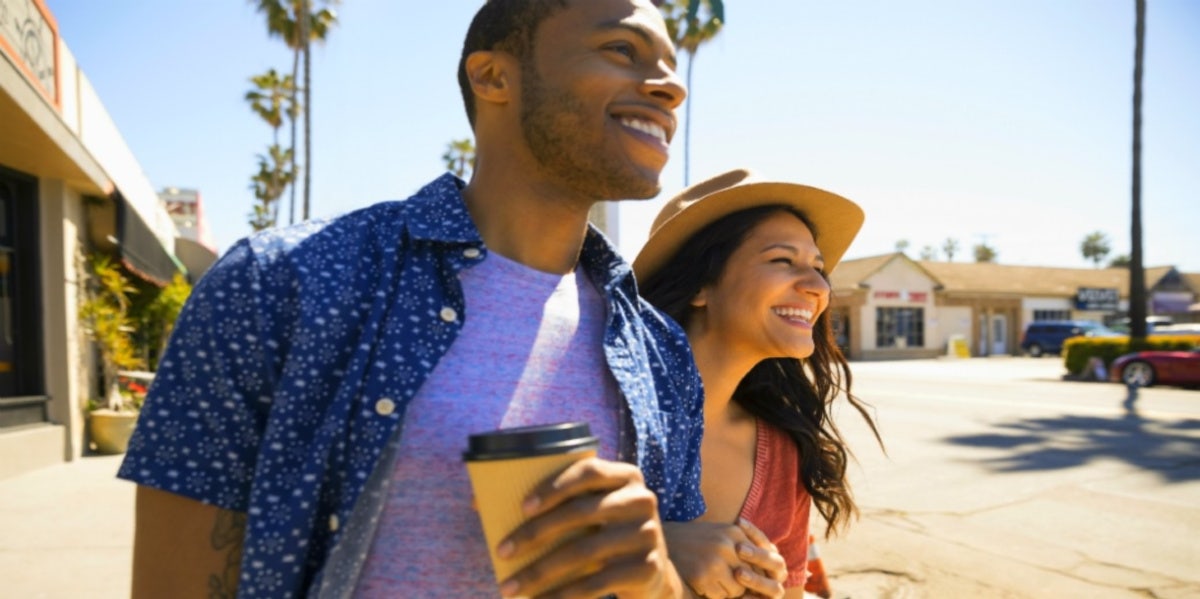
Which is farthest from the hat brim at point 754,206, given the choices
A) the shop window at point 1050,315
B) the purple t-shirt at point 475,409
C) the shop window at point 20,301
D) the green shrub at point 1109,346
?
the shop window at point 1050,315

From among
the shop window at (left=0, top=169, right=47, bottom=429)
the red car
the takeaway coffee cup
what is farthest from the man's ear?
the red car

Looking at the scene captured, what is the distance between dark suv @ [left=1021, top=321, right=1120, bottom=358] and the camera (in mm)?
32531

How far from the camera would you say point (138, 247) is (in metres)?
9.92

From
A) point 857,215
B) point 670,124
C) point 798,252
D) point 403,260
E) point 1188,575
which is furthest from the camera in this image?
point 1188,575

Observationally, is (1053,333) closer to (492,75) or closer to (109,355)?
(109,355)

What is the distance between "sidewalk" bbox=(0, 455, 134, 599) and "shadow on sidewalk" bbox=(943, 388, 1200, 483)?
308 inches

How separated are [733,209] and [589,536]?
1925mm

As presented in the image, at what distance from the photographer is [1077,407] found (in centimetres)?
1280

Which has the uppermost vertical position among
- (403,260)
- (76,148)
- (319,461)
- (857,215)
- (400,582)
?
(76,148)

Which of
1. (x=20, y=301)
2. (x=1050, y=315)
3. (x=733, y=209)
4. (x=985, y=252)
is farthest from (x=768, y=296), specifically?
(x=985, y=252)

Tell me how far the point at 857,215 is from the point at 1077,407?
12.6 meters

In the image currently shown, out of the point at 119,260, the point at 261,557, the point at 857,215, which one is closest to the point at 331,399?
the point at 261,557

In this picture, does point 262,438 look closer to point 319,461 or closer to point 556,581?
point 319,461

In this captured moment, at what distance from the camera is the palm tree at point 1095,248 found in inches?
3039
